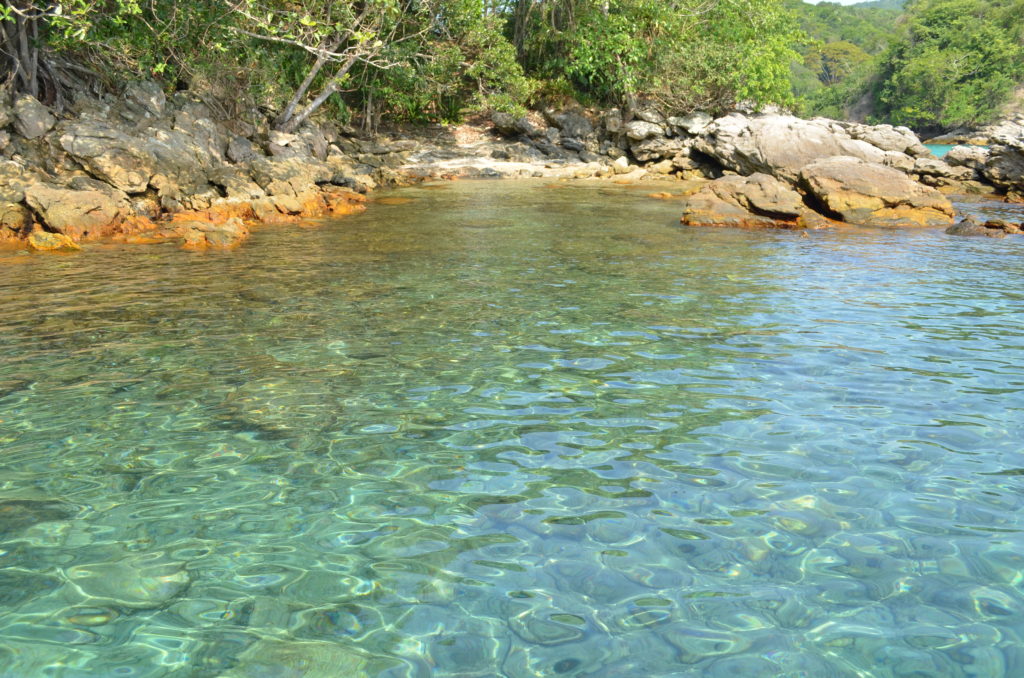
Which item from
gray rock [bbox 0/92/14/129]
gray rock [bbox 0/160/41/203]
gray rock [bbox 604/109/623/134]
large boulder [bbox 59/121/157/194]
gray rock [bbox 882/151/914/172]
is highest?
gray rock [bbox 604/109/623/134]

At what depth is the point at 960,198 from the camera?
76.2 ft

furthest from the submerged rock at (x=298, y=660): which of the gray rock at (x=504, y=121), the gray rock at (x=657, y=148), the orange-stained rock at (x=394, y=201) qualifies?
the gray rock at (x=504, y=121)

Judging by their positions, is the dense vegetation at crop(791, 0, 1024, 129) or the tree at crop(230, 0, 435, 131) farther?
the dense vegetation at crop(791, 0, 1024, 129)

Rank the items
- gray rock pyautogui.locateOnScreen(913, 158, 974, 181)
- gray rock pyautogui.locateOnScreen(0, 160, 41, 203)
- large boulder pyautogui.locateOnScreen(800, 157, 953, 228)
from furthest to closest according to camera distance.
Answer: gray rock pyautogui.locateOnScreen(913, 158, 974, 181) → large boulder pyautogui.locateOnScreen(800, 157, 953, 228) → gray rock pyautogui.locateOnScreen(0, 160, 41, 203)

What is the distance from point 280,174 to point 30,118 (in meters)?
5.64

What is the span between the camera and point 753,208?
1747 centimetres

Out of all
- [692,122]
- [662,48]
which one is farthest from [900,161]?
[662,48]

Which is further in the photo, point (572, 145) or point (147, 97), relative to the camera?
point (572, 145)

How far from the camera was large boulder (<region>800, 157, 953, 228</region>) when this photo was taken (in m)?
17.3

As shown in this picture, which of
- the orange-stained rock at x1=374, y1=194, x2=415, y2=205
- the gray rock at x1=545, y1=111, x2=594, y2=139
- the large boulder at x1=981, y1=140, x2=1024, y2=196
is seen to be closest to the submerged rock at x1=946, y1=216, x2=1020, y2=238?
the large boulder at x1=981, y1=140, x2=1024, y2=196

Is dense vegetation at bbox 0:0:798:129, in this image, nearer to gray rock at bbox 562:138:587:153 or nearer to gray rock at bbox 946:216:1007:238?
gray rock at bbox 562:138:587:153

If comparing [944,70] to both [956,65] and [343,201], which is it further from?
[343,201]

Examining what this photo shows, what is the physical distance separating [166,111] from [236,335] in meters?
16.0

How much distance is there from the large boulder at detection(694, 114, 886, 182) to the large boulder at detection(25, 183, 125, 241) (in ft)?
58.0
